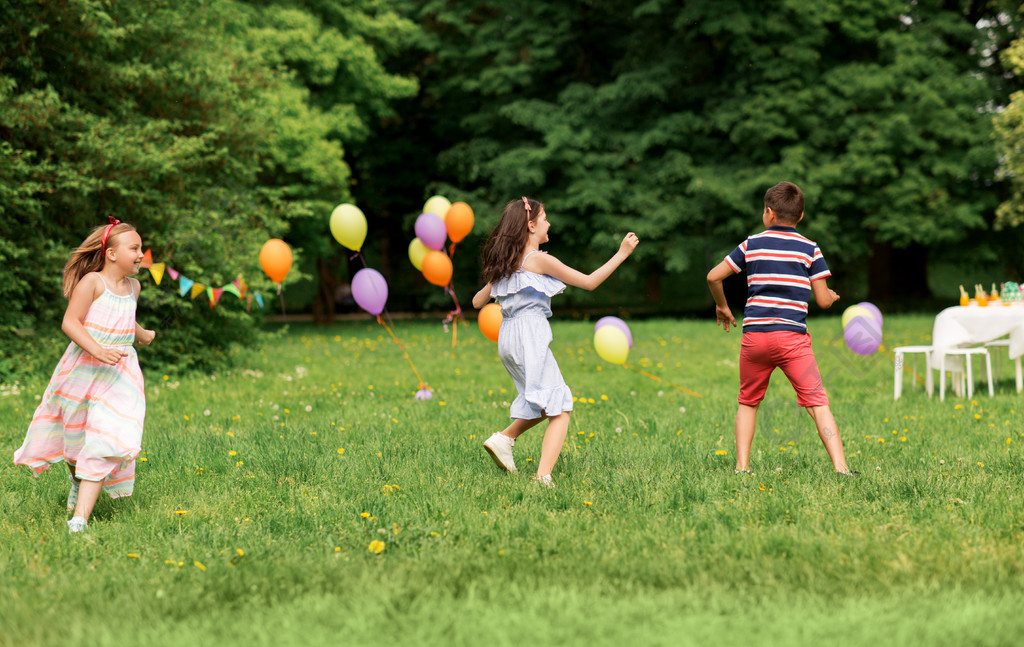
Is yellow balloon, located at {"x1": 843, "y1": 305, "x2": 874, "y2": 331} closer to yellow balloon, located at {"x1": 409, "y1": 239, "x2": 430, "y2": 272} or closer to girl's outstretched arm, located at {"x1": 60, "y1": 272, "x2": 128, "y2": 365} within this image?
yellow balloon, located at {"x1": 409, "y1": 239, "x2": 430, "y2": 272}

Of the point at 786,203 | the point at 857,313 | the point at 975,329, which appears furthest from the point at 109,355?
the point at 975,329

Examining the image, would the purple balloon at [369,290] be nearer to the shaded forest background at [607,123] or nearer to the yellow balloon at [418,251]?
the yellow balloon at [418,251]

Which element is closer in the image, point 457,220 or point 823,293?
point 823,293

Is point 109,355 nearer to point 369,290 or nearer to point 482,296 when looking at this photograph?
point 482,296

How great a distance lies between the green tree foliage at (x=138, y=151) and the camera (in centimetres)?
979

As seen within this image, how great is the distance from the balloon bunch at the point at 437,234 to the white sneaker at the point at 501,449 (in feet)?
9.48

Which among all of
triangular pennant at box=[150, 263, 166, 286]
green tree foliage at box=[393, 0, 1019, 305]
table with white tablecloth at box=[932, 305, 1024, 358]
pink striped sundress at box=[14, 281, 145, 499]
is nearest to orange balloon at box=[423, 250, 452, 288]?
triangular pennant at box=[150, 263, 166, 286]

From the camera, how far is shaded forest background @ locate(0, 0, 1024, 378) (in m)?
11.5

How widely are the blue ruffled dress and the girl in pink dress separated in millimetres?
2015

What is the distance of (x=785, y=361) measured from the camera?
16.9ft

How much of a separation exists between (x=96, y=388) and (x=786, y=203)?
408 centimetres

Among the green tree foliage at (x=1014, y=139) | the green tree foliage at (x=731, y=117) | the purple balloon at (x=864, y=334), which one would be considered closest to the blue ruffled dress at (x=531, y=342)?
the purple balloon at (x=864, y=334)

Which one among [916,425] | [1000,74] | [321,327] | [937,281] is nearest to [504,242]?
[916,425]

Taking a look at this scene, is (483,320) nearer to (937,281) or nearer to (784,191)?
(784,191)
